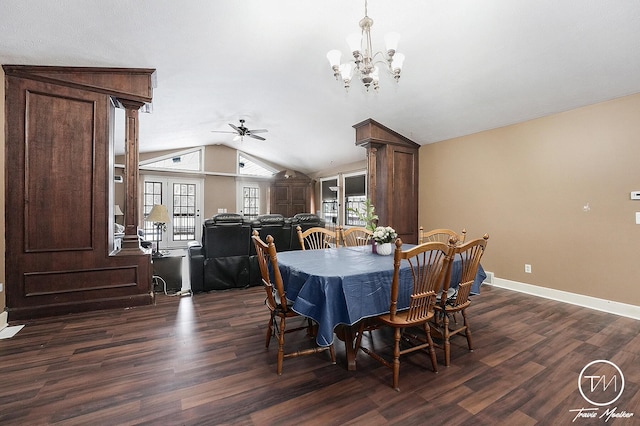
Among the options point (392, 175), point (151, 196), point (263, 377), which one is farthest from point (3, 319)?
point (151, 196)

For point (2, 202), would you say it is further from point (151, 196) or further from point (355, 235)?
point (151, 196)

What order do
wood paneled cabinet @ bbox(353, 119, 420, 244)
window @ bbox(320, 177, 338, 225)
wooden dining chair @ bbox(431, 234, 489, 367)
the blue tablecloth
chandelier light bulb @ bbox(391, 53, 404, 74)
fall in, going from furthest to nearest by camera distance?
1. window @ bbox(320, 177, 338, 225)
2. wood paneled cabinet @ bbox(353, 119, 420, 244)
3. chandelier light bulb @ bbox(391, 53, 404, 74)
4. wooden dining chair @ bbox(431, 234, 489, 367)
5. the blue tablecloth

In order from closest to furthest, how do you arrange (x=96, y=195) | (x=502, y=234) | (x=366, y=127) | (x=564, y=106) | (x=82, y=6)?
(x=82, y=6)
(x=96, y=195)
(x=564, y=106)
(x=502, y=234)
(x=366, y=127)

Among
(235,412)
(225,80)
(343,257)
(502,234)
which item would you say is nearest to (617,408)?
(343,257)

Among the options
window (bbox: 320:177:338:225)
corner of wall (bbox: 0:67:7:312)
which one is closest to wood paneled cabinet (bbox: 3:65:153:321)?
corner of wall (bbox: 0:67:7:312)

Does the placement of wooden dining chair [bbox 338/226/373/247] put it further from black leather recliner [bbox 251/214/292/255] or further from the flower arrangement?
black leather recliner [bbox 251/214/292/255]

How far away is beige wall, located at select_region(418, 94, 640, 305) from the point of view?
10.4 feet

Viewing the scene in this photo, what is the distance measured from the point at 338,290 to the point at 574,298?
11.7 feet

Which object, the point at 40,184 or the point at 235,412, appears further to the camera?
the point at 40,184

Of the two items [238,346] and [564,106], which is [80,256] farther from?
[564,106]

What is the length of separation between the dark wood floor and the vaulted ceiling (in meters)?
2.64

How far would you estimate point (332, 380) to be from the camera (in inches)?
75.7

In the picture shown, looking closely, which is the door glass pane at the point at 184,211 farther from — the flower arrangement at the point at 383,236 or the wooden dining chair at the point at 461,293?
the wooden dining chair at the point at 461,293

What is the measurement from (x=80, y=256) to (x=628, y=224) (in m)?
6.05
